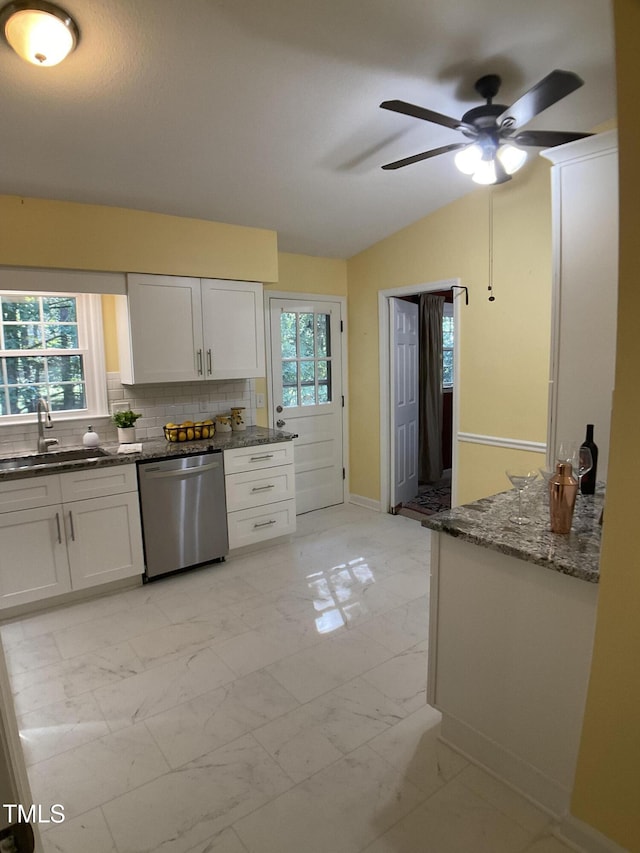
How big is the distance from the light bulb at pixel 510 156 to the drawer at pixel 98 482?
2.73 metres

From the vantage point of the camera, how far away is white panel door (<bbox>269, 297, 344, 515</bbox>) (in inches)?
178

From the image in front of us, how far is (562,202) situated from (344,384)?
282cm

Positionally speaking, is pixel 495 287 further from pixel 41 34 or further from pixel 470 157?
pixel 41 34

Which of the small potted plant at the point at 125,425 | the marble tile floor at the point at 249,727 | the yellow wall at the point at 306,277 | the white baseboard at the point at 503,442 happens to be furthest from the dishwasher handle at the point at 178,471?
the white baseboard at the point at 503,442

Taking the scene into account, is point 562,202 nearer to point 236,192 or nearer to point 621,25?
point 621,25

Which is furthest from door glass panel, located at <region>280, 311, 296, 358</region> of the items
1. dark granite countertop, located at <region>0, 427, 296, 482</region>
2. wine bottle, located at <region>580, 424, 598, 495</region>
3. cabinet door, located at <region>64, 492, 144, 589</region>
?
wine bottle, located at <region>580, 424, 598, 495</region>

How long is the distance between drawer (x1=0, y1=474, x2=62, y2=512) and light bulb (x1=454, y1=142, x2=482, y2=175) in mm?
2796

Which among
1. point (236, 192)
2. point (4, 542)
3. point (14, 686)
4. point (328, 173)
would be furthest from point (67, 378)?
point (328, 173)

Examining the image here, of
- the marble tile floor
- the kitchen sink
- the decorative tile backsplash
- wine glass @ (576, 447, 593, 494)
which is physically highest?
the decorative tile backsplash

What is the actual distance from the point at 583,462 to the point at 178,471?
2.39 meters

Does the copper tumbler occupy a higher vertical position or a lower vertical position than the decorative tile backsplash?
lower

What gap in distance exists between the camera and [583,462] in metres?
2.09

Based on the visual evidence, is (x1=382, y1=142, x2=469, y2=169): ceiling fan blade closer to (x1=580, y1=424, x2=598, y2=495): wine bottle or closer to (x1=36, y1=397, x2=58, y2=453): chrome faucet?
(x1=580, y1=424, x2=598, y2=495): wine bottle

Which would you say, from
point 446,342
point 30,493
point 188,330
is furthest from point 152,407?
point 446,342
